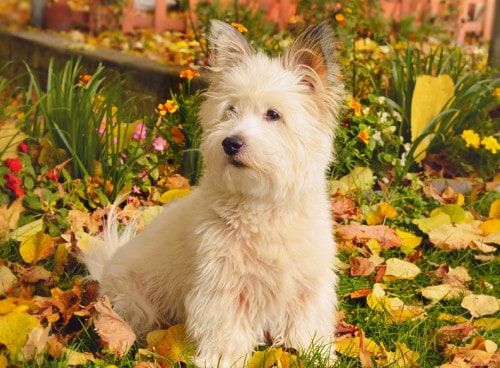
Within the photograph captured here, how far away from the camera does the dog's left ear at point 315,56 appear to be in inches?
102

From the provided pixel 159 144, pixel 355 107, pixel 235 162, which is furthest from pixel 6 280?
pixel 355 107

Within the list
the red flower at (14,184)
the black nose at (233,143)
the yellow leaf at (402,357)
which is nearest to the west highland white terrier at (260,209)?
the black nose at (233,143)

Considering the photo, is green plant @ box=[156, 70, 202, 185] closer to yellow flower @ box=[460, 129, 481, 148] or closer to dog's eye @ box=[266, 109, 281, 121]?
dog's eye @ box=[266, 109, 281, 121]

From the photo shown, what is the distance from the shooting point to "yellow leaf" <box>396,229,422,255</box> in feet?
12.4

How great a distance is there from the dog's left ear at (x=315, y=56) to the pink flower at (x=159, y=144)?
4.92ft

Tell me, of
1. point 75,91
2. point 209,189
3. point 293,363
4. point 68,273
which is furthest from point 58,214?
point 293,363

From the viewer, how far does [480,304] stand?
10.6ft

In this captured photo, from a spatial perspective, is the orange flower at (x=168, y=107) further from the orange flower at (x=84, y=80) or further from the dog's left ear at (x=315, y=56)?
the dog's left ear at (x=315, y=56)

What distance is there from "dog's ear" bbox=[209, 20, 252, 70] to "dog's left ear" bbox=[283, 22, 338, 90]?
0.17m

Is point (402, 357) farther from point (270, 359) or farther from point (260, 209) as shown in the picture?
point (260, 209)

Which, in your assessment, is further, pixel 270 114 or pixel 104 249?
pixel 104 249

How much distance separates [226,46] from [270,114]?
328mm

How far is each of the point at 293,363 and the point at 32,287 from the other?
1.28 metres

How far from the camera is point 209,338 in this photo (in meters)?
2.72
